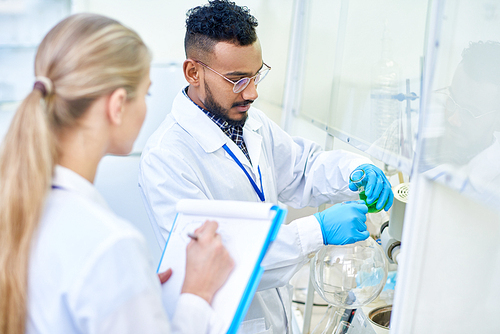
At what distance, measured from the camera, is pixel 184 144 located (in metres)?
1.24

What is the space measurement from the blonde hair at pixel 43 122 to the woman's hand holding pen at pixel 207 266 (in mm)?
267

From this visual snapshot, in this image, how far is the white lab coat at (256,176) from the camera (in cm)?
108

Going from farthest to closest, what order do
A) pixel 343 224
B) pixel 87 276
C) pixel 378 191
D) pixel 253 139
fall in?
pixel 253 139 < pixel 378 191 < pixel 343 224 < pixel 87 276

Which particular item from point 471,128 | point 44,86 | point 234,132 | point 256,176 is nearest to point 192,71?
point 234,132

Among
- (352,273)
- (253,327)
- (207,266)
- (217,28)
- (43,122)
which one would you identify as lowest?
Answer: (253,327)

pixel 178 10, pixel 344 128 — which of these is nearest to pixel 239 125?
pixel 344 128

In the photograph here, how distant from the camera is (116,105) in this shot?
0.66 meters

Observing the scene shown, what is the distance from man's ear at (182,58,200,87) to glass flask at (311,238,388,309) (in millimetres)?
669

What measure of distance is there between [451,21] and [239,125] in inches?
30.1

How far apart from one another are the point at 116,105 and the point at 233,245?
0.32 m

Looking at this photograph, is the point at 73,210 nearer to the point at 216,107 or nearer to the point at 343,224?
the point at 343,224

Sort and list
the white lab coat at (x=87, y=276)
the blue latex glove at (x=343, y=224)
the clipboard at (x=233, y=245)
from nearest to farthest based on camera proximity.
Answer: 1. the white lab coat at (x=87, y=276)
2. the clipboard at (x=233, y=245)
3. the blue latex glove at (x=343, y=224)

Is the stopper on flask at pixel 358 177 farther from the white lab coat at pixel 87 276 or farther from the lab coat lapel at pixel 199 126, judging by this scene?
the white lab coat at pixel 87 276

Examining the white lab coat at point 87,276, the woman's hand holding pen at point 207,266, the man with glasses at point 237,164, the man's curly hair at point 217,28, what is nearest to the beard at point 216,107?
the man with glasses at point 237,164
